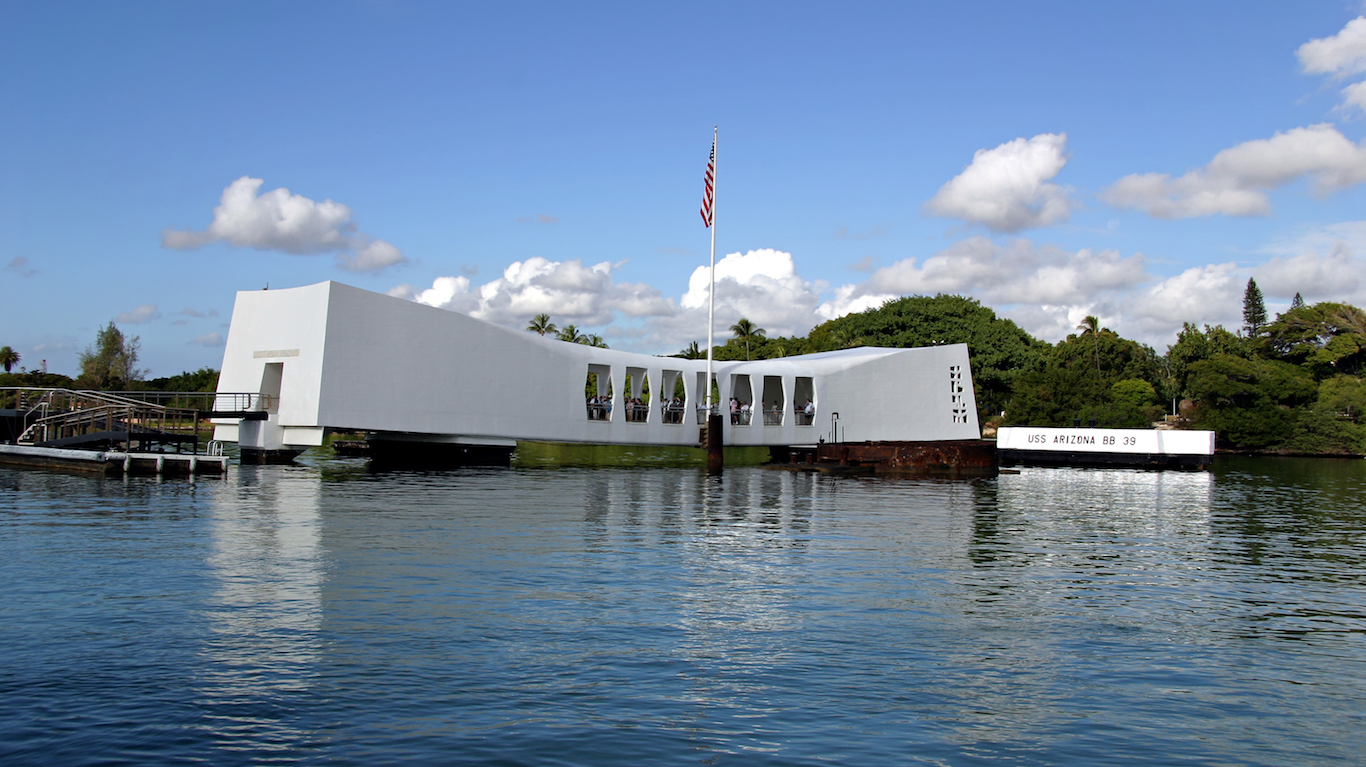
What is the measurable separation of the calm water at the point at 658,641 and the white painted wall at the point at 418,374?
1146cm

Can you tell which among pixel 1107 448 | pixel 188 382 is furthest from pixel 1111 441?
pixel 188 382

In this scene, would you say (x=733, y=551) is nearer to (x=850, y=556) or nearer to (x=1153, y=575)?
(x=850, y=556)

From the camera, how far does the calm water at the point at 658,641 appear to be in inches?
249

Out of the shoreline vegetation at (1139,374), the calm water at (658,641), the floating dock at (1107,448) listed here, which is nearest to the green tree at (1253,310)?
the shoreline vegetation at (1139,374)

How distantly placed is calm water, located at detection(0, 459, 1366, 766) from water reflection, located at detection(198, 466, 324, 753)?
4 centimetres

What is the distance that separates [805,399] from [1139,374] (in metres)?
43.7

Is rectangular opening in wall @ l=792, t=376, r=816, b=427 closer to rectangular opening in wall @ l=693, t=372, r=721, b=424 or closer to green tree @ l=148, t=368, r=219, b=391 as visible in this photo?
rectangular opening in wall @ l=693, t=372, r=721, b=424

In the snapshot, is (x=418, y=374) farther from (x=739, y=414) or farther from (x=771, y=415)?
(x=771, y=415)

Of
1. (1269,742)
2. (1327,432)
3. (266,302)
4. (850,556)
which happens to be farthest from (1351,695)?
(1327,432)

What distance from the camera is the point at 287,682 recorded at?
287 inches

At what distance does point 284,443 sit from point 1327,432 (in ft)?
207

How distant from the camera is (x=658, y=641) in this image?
8789mm

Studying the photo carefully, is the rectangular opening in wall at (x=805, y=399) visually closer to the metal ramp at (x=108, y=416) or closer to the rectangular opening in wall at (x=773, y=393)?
the rectangular opening in wall at (x=773, y=393)

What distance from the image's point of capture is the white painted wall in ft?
96.7
